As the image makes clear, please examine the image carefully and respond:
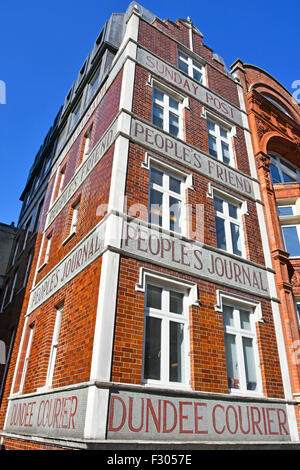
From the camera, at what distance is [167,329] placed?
6906 millimetres

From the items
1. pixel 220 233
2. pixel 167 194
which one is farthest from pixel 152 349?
pixel 220 233

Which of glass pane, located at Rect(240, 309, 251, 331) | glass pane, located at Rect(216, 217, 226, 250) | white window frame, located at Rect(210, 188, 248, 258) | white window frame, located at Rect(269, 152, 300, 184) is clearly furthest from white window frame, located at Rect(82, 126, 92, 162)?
white window frame, located at Rect(269, 152, 300, 184)

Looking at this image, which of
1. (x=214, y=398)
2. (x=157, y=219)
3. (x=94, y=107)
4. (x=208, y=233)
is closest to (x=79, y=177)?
(x=94, y=107)

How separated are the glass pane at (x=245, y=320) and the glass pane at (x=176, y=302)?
78.9 inches

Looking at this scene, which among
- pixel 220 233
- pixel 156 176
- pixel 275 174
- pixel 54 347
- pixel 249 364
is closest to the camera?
pixel 249 364

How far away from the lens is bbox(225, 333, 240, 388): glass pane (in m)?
7.46

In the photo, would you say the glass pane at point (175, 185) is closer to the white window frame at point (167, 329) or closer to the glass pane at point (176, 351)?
the white window frame at point (167, 329)

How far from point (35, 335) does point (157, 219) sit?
202 inches

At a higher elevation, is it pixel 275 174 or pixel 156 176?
pixel 275 174

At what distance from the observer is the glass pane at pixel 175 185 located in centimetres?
921

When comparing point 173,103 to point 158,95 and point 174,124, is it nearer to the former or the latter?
point 158,95

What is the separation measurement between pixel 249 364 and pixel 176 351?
2.22 meters

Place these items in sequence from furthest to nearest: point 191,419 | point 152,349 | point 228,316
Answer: point 228,316
point 152,349
point 191,419

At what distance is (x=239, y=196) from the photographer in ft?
35.1
